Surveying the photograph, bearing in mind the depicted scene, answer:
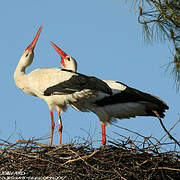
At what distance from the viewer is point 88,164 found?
18.9ft

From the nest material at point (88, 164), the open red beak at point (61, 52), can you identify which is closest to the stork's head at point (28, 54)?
the open red beak at point (61, 52)

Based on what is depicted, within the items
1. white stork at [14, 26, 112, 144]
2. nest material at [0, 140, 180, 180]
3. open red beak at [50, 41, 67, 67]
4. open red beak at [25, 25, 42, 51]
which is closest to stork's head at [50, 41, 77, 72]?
open red beak at [50, 41, 67, 67]

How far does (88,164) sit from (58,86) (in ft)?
6.74

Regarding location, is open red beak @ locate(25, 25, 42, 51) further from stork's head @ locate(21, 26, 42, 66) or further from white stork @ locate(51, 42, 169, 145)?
white stork @ locate(51, 42, 169, 145)

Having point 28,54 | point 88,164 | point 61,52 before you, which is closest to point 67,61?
point 61,52

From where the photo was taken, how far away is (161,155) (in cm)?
586

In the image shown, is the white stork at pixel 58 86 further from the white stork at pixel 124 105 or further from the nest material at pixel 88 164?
the nest material at pixel 88 164

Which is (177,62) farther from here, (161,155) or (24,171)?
(24,171)

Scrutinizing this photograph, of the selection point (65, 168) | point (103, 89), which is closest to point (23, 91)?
point (103, 89)

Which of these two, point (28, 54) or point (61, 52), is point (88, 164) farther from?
point (61, 52)

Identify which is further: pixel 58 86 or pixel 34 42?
pixel 34 42

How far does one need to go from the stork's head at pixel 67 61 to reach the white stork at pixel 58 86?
788 mm

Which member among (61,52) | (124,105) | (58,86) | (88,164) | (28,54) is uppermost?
(61,52)

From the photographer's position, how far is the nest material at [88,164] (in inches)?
226
